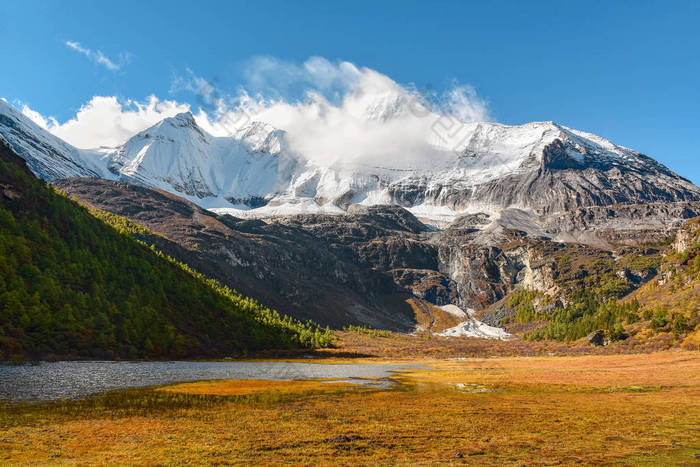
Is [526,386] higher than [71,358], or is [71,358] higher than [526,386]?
[526,386]

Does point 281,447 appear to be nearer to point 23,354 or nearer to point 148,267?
point 23,354

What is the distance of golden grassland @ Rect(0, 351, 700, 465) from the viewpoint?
65.4 feet

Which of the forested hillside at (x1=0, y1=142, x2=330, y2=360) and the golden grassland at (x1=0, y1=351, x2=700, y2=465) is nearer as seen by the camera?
the golden grassland at (x1=0, y1=351, x2=700, y2=465)

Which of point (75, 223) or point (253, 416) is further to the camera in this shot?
point (75, 223)

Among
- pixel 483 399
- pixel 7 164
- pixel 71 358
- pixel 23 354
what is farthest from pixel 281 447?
pixel 7 164

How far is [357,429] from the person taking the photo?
26891 millimetres

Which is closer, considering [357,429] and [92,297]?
[357,429]

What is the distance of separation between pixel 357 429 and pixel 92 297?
412 feet

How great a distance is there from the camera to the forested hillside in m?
101

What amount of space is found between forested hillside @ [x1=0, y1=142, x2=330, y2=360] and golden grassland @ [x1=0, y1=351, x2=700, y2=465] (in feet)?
230

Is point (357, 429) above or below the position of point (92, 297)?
above

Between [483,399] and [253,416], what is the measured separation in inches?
913

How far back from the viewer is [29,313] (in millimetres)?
99562

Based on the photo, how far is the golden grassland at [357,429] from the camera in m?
19.9
